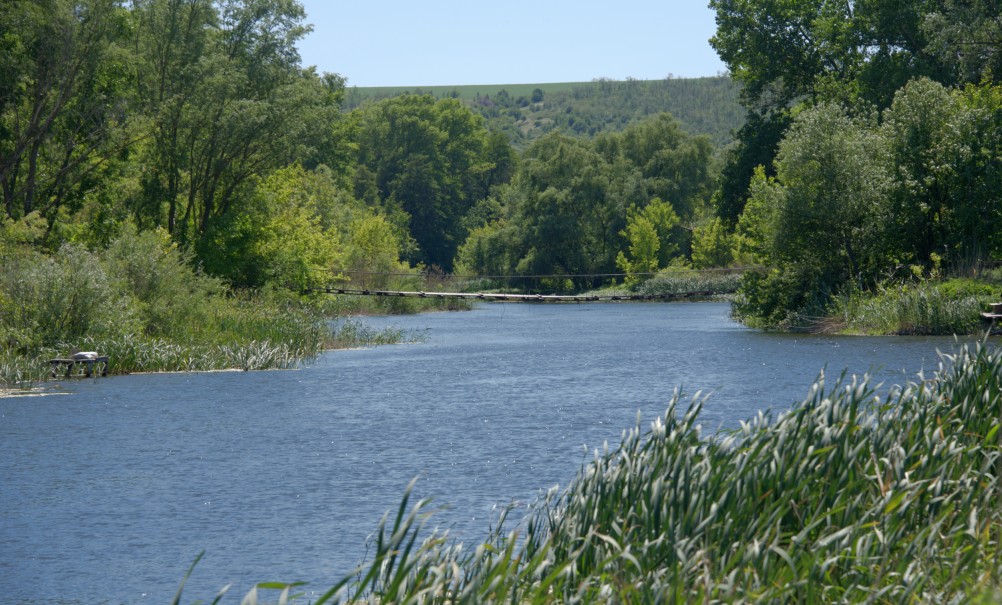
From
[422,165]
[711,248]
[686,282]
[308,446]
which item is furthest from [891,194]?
[422,165]

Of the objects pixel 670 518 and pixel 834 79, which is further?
pixel 834 79

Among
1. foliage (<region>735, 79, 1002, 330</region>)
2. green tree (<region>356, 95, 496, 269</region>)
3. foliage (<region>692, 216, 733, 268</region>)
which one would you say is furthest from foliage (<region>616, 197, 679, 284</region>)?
foliage (<region>735, 79, 1002, 330</region>)

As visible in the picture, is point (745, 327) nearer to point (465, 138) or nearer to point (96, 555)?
point (96, 555)

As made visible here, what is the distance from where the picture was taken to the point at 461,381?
90.6ft

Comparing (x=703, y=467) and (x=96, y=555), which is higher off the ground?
(x=703, y=467)

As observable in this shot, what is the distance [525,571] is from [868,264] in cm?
3641

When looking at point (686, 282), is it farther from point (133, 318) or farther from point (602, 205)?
point (133, 318)

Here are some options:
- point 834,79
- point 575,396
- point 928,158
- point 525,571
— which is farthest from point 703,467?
point 834,79

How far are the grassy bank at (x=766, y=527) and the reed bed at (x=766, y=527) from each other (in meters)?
0.02

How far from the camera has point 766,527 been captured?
7.14 metres

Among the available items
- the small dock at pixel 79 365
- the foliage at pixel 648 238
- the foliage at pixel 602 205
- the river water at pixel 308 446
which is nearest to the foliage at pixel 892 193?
the river water at pixel 308 446

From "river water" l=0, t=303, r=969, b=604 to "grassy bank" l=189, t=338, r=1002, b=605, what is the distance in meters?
0.87

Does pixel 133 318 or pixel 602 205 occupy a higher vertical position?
pixel 602 205

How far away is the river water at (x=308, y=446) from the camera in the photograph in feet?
36.1
